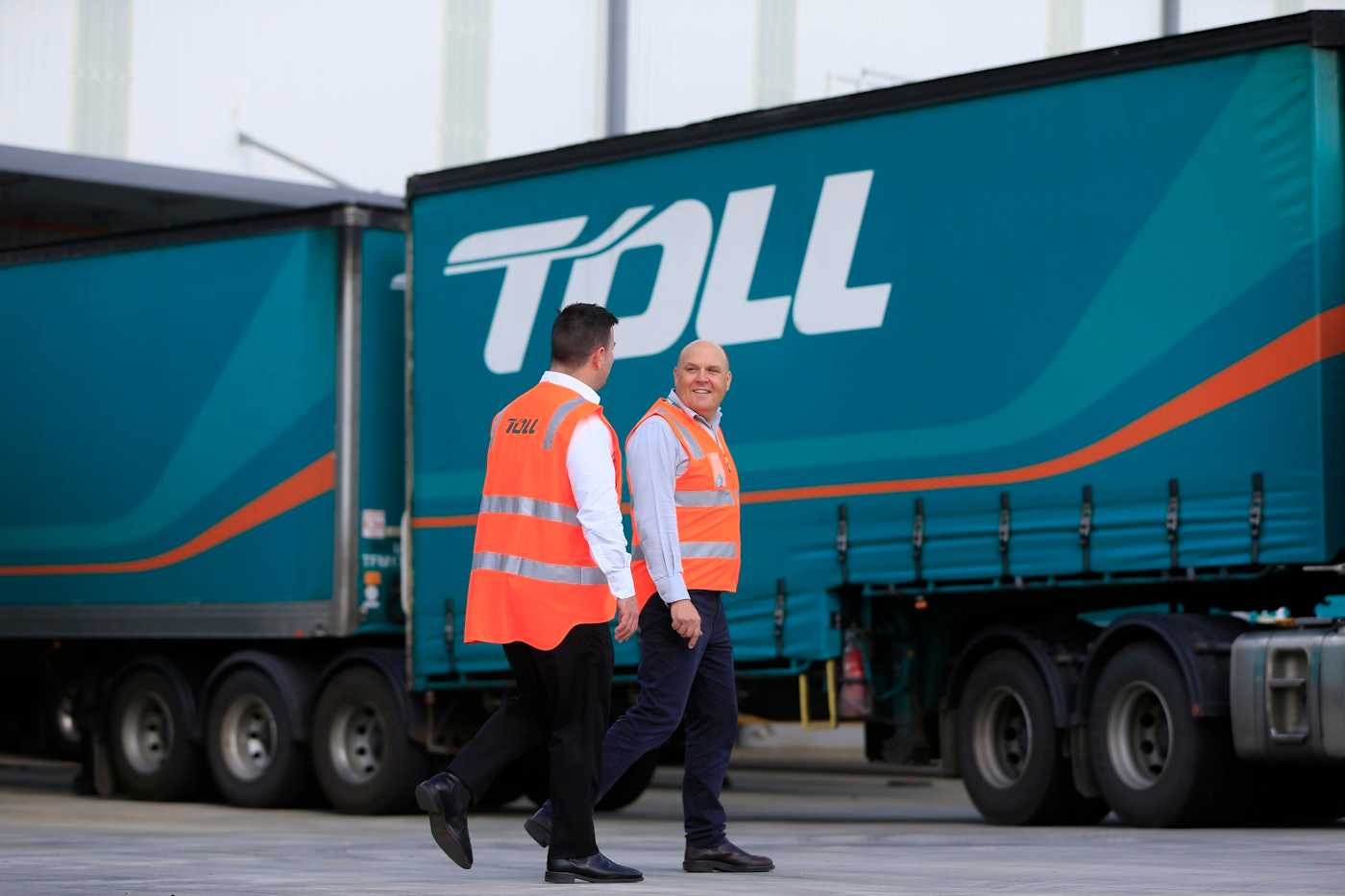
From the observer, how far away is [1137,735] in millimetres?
12812

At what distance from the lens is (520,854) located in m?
10.7

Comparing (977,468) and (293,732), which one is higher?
(977,468)

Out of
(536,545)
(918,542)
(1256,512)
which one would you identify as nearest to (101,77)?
(918,542)

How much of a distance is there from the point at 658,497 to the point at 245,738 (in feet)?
26.4

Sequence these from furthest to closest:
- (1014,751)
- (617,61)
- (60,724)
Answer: (617,61)
(60,724)
(1014,751)

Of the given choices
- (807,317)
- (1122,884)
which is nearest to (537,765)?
(807,317)

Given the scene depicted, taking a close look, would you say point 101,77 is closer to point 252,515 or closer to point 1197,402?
point 252,515

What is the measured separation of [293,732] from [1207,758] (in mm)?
6100

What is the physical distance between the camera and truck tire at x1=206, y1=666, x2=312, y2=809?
16.3m

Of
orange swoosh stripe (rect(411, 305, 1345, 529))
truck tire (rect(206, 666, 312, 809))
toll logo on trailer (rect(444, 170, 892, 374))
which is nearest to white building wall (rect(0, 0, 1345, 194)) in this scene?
truck tire (rect(206, 666, 312, 809))

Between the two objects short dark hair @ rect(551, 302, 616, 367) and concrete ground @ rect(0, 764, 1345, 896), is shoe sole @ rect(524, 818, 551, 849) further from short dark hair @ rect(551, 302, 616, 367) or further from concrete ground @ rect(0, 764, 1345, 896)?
short dark hair @ rect(551, 302, 616, 367)

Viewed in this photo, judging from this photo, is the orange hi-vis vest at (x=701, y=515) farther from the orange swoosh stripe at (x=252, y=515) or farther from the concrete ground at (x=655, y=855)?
the orange swoosh stripe at (x=252, y=515)

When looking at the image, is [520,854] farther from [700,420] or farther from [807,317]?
[807,317]

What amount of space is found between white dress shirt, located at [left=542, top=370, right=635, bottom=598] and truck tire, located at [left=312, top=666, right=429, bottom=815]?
7227 millimetres
